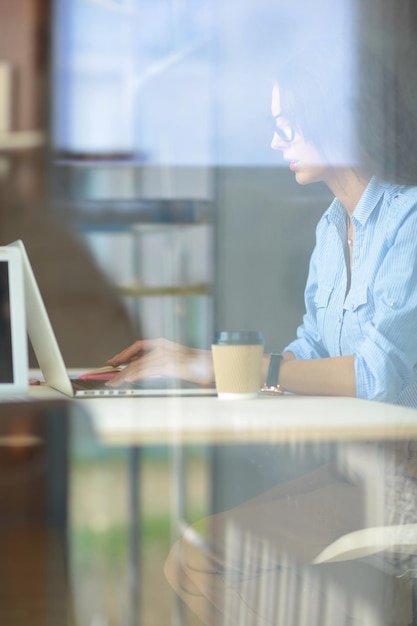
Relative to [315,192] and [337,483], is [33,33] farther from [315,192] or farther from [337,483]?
[337,483]

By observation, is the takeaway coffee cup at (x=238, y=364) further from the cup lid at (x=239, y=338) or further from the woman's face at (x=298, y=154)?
the woman's face at (x=298, y=154)

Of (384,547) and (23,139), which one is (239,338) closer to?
(384,547)

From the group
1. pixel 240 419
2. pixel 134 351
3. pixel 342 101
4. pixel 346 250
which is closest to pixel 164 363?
pixel 134 351

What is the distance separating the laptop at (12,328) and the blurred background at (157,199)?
0.11m

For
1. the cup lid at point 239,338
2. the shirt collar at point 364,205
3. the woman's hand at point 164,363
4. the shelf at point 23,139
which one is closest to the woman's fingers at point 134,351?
the woman's hand at point 164,363

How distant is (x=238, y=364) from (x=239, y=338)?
4cm

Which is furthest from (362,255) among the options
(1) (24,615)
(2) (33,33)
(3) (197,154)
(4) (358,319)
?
(1) (24,615)

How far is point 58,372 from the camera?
964 mm

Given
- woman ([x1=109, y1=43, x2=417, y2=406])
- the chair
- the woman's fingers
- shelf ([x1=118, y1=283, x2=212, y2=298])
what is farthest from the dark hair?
the chair

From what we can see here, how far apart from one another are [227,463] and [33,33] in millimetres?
704

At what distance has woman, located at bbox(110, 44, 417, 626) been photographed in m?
0.97

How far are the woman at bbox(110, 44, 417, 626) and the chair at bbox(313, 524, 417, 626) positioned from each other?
0.02 metres

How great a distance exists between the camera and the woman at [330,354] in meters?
0.97

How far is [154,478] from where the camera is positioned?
1076 mm
